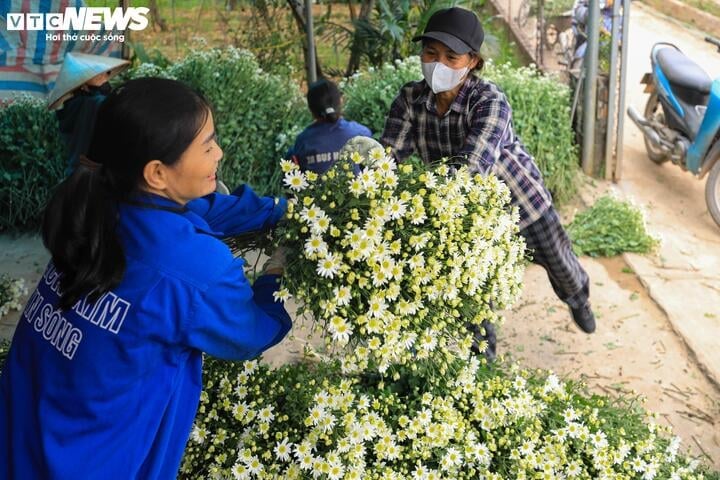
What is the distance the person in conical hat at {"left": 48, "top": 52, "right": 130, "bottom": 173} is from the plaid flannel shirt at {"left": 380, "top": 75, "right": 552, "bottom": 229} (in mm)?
1560

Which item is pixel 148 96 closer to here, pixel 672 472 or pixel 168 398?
pixel 168 398

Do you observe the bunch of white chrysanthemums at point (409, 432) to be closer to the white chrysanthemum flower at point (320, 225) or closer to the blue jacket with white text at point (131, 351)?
the blue jacket with white text at point (131, 351)

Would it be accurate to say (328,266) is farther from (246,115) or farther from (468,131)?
(246,115)

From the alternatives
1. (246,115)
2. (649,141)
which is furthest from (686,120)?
(246,115)

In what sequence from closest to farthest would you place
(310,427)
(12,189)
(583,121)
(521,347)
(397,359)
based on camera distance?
(397,359), (310,427), (521,347), (12,189), (583,121)

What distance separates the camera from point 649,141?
5996mm

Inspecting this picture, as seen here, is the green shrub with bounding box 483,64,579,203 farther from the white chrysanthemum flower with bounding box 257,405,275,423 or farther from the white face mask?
the white chrysanthemum flower with bounding box 257,405,275,423

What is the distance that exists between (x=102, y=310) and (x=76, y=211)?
22 centimetres

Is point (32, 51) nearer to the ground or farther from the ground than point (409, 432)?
nearer to the ground

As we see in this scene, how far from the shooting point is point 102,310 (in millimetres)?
1485

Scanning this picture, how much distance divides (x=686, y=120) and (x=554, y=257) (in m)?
3.06

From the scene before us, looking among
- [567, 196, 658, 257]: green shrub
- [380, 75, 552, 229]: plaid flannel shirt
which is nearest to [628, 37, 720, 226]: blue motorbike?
[567, 196, 658, 257]: green shrub

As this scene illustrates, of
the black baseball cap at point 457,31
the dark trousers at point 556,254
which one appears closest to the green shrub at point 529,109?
the dark trousers at point 556,254

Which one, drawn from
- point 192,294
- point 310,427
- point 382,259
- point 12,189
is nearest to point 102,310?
point 192,294
